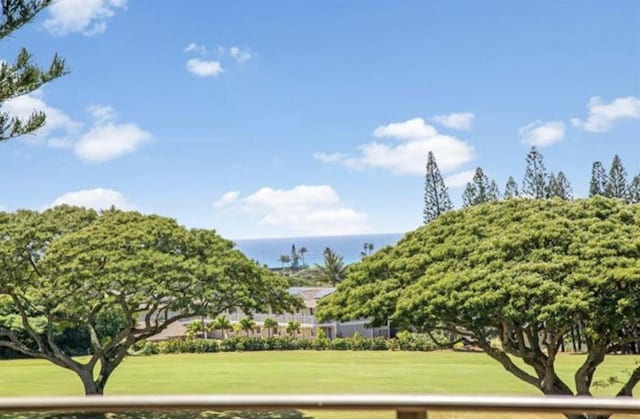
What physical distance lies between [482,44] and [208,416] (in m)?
9.35

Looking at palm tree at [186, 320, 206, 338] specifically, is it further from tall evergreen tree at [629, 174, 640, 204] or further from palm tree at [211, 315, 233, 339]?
tall evergreen tree at [629, 174, 640, 204]

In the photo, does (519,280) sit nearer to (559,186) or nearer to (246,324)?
(246,324)

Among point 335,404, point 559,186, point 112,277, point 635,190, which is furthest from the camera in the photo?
point 559,186

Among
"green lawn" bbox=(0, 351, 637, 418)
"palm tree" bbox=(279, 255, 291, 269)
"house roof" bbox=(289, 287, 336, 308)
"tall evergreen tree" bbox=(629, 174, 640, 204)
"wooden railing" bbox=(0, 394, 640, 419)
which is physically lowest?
"green lawn" bbox=(0, 351, 637, 418)

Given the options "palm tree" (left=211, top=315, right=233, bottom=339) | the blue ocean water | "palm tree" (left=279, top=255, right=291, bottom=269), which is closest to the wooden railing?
"palm tree" (left=211, top=315, right=233, bottom=339)

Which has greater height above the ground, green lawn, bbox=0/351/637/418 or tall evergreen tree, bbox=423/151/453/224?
tall evergreen tree, bbox=423/151/453/224

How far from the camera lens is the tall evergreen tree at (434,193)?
10.9m

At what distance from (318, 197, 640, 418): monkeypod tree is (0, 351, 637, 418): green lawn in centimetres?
303

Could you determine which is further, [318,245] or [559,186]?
Answer: [318,245]

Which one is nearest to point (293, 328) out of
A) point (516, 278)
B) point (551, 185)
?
point (516, 278)

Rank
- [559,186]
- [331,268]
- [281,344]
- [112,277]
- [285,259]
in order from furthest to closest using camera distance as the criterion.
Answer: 1. [285,259]
2. [331,268]
3. [559,186]
4. [281,344]
5. [112,277]

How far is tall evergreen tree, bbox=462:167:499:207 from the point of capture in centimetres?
1111

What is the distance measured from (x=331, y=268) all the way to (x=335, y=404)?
13.3m

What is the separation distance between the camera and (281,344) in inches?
372
